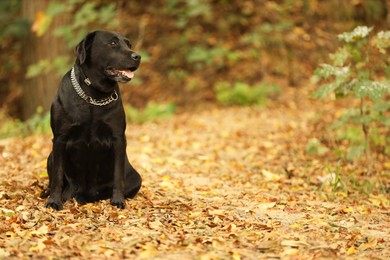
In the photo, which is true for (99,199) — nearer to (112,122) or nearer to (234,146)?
(112,122)

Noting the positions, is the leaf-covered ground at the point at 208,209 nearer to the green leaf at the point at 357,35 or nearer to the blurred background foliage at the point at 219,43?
the green leaf at the point at 357,35

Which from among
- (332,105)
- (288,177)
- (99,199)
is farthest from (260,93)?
(99,199)

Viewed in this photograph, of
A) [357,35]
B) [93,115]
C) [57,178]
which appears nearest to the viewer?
[93,115]

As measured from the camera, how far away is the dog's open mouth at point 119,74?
4.89 m

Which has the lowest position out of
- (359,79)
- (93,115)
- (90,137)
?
(90,137)

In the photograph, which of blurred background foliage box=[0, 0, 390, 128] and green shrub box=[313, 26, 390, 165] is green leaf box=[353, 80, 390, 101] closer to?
green shrub box=[313, 26, 390, 165]

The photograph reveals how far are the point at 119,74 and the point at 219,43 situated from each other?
359 inches

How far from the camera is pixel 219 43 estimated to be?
13.8 meters

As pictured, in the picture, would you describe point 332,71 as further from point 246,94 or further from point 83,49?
point 246,94

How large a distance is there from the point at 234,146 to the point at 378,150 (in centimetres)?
194

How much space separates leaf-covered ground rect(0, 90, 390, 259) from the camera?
A: 4043 millimetres

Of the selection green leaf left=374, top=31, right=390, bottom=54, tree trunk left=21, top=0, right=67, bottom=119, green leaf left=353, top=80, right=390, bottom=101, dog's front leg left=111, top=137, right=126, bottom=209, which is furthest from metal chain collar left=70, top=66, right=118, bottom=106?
tree trunk left=21, top=0, right=67, bottom=119

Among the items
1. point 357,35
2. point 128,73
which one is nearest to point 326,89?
point 357,35

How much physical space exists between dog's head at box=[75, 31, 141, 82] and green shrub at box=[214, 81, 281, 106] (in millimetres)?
6992
